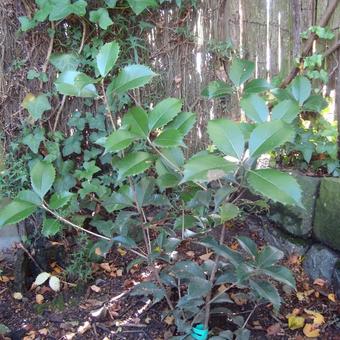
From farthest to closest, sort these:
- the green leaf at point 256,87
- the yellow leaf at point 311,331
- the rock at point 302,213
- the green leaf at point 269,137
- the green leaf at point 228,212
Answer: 1. the rock at point 302,213
2. the yellow leaf at point 311,331
3. the green leaf at point 256,87
4. the green leaf at point 228,212
5. the green leaf at point 269,137

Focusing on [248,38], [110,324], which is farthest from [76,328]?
[248,38]

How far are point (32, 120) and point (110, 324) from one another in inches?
53.2

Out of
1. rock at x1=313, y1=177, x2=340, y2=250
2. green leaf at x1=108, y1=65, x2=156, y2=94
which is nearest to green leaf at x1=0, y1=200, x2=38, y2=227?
green leaf at x1=108, y1=65, x2=156, y2=94

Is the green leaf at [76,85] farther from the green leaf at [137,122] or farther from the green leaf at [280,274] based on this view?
the green leaf at [280,274]

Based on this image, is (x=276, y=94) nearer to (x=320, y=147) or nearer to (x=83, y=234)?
(x=320, y=147)

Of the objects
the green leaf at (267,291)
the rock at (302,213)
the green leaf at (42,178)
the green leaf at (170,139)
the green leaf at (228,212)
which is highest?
the green leaf at (170,139)

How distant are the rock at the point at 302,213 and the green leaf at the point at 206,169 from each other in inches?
56.2

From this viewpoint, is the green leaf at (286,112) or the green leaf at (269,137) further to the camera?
the green leaf at (286,112)

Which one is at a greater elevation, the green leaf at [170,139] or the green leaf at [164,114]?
the green leaf at [164,114]

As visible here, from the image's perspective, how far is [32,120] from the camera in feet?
8.94

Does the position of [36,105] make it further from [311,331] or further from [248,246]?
[311,331]

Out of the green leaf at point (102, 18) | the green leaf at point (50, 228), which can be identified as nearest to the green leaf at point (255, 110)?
the green leaf at point (50, 228)

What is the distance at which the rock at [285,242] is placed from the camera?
2.52 m

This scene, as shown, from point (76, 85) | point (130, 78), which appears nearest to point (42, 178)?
point (76, 85)
